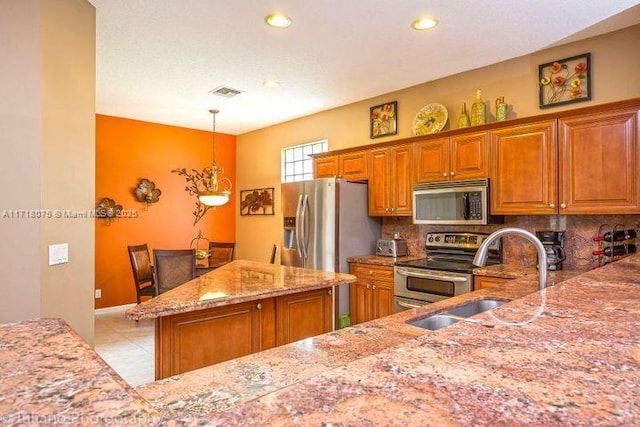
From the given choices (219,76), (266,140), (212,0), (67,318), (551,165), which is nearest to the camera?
(67,318)

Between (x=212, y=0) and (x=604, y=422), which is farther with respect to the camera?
(x=212, y=0)

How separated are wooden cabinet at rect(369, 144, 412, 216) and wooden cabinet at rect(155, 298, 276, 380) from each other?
2198 mm

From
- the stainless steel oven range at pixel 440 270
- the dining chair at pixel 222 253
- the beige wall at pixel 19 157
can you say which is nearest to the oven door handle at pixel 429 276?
the stainless steel oven range at pixel 440 270

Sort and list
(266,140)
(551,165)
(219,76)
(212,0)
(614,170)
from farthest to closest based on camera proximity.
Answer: (266,140) → (219,76) → (551,165) → (614,170) → (212,0)

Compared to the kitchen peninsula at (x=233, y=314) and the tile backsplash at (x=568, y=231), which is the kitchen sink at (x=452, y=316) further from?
the tile backsplash at (x=568, y=231)

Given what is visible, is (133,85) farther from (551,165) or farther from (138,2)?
(551,165)

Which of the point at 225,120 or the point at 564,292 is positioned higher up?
the point at 225,120

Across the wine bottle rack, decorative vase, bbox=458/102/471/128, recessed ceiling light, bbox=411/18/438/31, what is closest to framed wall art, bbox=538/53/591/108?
decorative vase, bbox=458/102/471/128

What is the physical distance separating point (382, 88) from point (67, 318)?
11.6 feet

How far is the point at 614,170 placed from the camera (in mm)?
2789

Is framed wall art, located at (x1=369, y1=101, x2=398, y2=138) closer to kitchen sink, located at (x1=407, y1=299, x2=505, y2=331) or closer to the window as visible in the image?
the window

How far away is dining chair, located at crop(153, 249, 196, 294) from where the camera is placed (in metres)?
3.74

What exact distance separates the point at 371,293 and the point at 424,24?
8.22 feet

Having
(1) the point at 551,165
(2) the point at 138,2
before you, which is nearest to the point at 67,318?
(2) the point at 138,2
